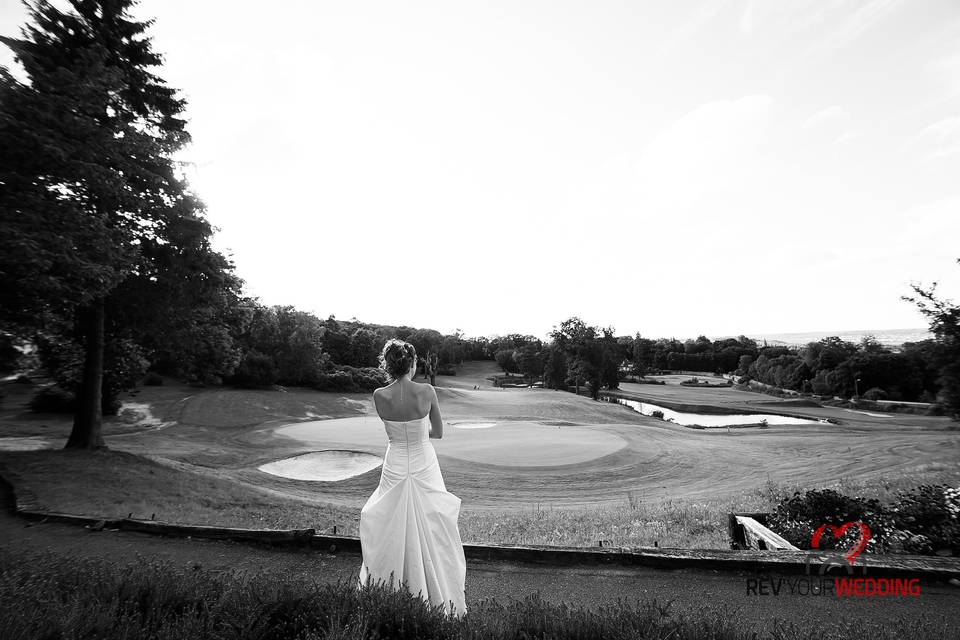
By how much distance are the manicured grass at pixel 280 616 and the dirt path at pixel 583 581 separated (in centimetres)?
71

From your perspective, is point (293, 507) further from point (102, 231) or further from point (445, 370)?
point (445, 370)

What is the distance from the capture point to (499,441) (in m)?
24.2

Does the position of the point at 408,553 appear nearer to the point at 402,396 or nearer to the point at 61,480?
the point at 402,396

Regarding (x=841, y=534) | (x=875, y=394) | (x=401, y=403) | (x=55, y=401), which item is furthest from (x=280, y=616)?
(x=875, y=394)

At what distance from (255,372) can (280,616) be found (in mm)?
49670

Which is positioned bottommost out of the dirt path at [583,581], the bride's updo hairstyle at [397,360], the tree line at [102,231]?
the dirt path at [583,581]

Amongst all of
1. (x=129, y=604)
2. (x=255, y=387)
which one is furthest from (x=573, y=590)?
(x=255, y=387)

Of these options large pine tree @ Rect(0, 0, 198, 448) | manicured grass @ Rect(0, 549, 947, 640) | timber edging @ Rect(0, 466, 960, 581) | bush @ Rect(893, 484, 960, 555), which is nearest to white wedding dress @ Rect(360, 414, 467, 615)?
manicured grass @ Rect(0, 549, 947, 640)

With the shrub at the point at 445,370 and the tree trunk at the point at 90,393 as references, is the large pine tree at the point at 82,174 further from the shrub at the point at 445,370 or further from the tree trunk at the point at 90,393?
the shrub at the point at 445,370

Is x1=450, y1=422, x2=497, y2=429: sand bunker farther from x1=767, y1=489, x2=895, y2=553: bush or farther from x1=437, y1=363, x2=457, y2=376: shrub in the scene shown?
x1=437, y1=363, x2=457, y2=376: shrub

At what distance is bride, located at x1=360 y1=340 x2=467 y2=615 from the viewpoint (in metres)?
4.20

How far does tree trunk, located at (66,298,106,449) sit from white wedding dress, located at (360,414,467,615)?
14777mm

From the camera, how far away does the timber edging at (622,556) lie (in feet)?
15.1

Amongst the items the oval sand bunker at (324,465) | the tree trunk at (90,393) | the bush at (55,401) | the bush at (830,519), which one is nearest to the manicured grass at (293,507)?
the bush at (830,519)
